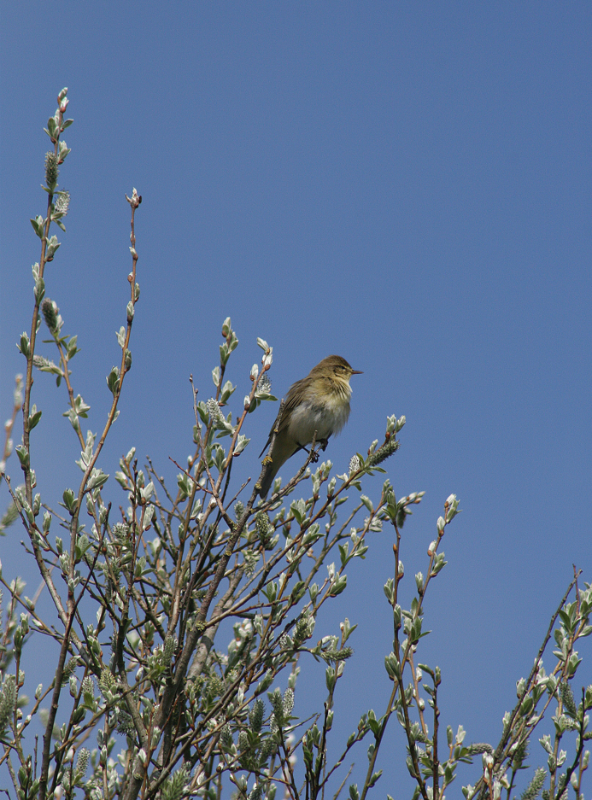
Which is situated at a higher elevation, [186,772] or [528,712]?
[528,712]

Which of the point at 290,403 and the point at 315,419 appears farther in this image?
the point at 290,403

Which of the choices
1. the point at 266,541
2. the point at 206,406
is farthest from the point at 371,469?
the point at 206,406

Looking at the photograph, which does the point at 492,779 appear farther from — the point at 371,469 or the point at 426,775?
the point at 371,469

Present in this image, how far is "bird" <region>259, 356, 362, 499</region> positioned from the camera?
866 cm

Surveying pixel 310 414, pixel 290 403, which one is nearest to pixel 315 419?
pixel 310 414

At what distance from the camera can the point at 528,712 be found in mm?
3477

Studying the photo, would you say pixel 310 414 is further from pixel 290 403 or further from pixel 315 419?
pixel 290 403

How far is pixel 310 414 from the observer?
8.66 m

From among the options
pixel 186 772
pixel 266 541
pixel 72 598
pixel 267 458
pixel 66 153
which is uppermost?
pixel 66 153

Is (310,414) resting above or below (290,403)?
below

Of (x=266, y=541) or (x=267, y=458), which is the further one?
(x=267, y=458)

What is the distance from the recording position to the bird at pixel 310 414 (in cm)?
866

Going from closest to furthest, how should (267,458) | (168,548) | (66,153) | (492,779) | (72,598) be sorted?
(492,779), (72,598), (66,153), (168,548), (267,458)

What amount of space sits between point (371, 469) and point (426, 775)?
1584 mm
